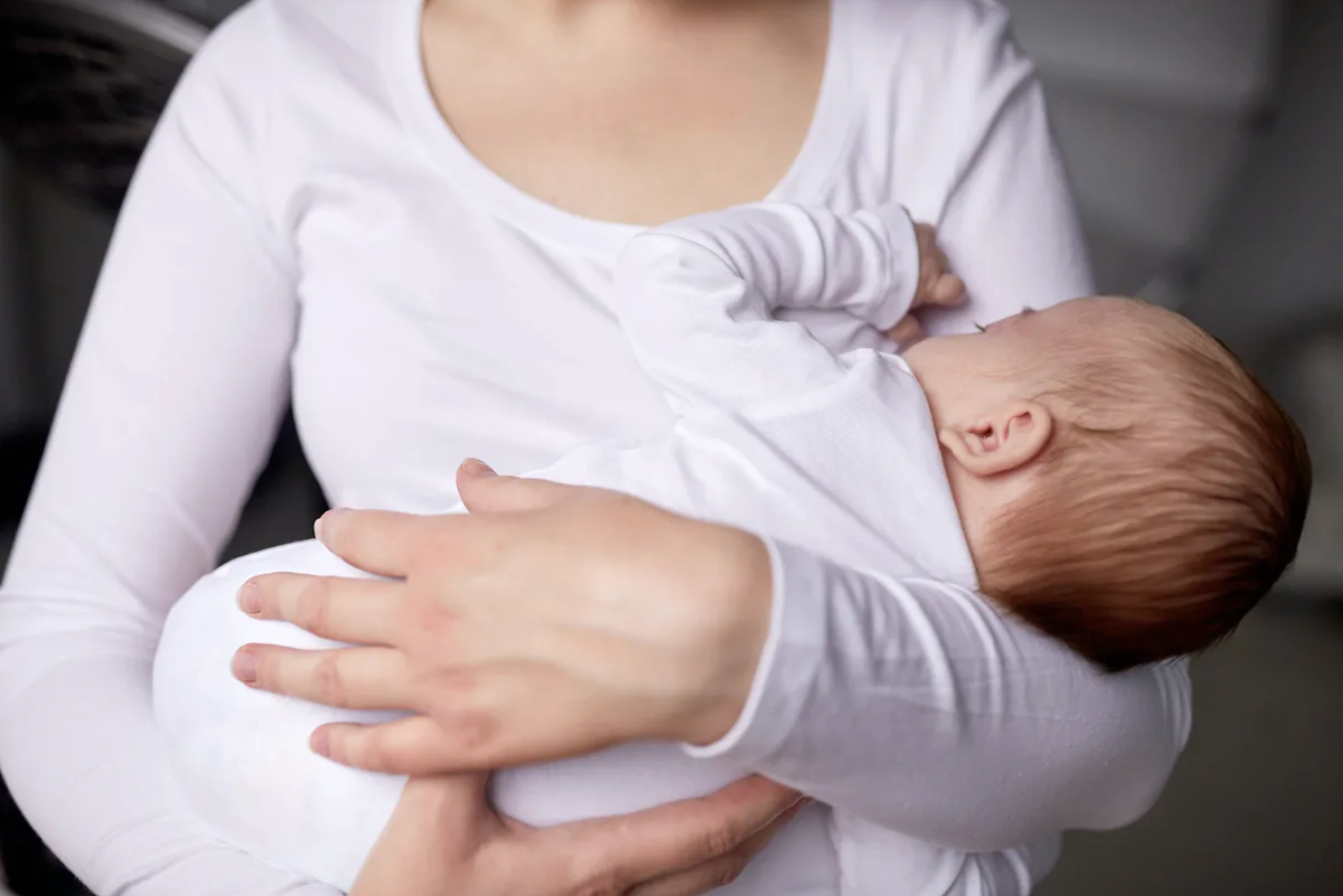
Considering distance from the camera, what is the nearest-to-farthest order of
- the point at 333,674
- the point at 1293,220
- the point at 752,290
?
the point at 333,674 → the point at 752,290 → the point at 1293,220

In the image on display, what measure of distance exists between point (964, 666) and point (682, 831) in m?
0.19

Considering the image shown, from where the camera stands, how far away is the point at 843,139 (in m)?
0.91

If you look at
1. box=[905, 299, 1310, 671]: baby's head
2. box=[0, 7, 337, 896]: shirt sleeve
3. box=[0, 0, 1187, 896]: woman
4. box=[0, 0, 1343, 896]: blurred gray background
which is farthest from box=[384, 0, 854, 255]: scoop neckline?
box=[0, 0, 1343, 896]: blurred gray background

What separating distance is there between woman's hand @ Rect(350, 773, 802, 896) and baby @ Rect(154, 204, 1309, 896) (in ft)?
0.06

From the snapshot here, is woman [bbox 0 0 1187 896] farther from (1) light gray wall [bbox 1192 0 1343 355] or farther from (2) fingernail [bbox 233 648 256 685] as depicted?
(1) light gray wall [bbox 1192 0 1343 355]

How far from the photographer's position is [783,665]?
57 cm

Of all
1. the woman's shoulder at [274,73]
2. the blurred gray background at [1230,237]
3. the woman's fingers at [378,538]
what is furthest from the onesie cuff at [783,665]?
the blurred gray background at [1230,237]

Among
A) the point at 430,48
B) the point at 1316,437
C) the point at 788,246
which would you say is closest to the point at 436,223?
the point at 430,48

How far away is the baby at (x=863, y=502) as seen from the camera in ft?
2.31

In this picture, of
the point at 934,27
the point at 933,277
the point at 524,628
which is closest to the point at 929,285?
the point at 933,277

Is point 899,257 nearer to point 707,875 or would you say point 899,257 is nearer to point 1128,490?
point 1128,490

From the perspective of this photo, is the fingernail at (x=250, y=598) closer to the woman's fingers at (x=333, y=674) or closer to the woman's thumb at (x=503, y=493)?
the woman's fingers at (x=333, y=674)

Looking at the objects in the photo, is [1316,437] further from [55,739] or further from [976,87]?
[55,739]

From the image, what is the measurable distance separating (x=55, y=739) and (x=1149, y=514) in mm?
742
